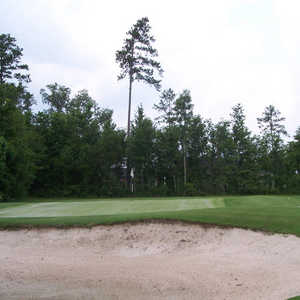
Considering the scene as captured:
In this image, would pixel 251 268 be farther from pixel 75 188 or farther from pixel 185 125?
pixel 185 125

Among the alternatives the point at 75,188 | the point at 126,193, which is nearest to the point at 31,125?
the point at 75,188

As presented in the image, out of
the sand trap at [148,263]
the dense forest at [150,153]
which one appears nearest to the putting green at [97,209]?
the sand trap at [148,263]

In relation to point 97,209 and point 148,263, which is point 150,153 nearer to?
point 97,209

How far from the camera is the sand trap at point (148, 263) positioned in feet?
19.5

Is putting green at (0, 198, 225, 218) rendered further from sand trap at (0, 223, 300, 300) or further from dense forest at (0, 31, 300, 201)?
dense forest at (0, 31, 300, 201)

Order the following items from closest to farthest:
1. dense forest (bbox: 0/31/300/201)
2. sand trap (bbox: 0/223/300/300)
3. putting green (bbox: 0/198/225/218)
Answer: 1. sand trap (bbox: 0/223/300/300)
2. putting green (bbox: 0/198/225/218)
3. dense forest (bbox: 0/31/300/201)

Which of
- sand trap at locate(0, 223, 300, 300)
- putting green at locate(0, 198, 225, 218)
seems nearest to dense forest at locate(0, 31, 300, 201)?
putting green at locate(0, 198, 225, 218)

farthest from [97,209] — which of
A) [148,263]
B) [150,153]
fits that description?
[150,153]

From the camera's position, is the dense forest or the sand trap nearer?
the sand trap

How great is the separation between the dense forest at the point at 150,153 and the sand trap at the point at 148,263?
86.3 feet

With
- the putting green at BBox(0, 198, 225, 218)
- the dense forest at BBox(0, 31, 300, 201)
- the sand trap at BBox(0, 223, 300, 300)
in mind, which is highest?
the dense forest at BBox(0, 31, 300, 201)

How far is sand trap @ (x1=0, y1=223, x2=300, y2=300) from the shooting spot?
5.93 metres

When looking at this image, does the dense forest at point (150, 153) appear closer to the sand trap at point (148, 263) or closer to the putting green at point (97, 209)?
the putting green at point (97, 209)

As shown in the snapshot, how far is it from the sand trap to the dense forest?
2631cm
